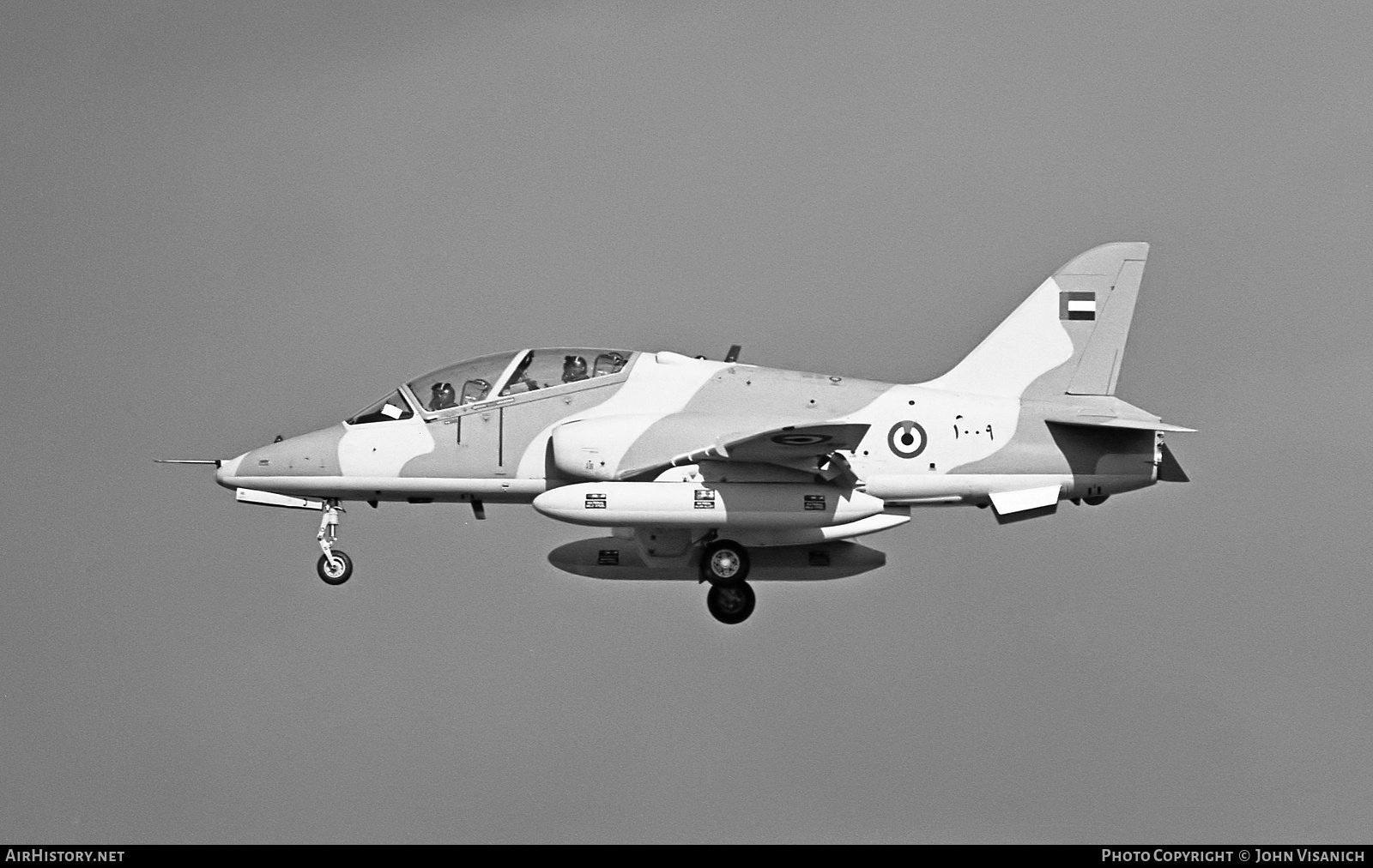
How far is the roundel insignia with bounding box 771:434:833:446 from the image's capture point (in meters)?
22.0

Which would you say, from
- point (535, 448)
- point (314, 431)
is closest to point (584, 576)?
point (535, 448)

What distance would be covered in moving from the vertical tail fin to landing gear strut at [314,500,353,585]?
7.20 meters

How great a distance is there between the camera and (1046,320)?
80.0 ft

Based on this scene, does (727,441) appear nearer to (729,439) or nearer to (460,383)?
(729,439)

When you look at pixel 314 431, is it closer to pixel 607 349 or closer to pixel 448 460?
pixel 448 460

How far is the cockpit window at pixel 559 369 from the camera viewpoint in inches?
933

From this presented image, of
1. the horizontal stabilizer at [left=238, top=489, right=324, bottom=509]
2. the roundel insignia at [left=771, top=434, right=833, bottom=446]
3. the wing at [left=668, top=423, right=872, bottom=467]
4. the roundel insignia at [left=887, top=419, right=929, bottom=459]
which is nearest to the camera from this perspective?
the wing at [left=668, top=423, right=872, bottom=467]

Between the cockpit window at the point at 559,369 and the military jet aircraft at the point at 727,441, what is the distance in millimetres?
20

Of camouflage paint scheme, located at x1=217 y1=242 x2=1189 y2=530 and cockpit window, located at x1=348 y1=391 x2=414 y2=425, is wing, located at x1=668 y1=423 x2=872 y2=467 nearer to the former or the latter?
camouflage paint scheme, located at x1=217 y1=242 x2=1189 y2=530

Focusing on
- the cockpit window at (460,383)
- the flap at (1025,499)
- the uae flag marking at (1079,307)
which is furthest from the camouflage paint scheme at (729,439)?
the uae flag marking at (1079,307)

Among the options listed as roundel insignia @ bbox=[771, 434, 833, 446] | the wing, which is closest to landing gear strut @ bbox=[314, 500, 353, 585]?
the wing

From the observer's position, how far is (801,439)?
22.1 meters

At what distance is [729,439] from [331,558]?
498cm

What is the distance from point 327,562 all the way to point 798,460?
572 centimetres
